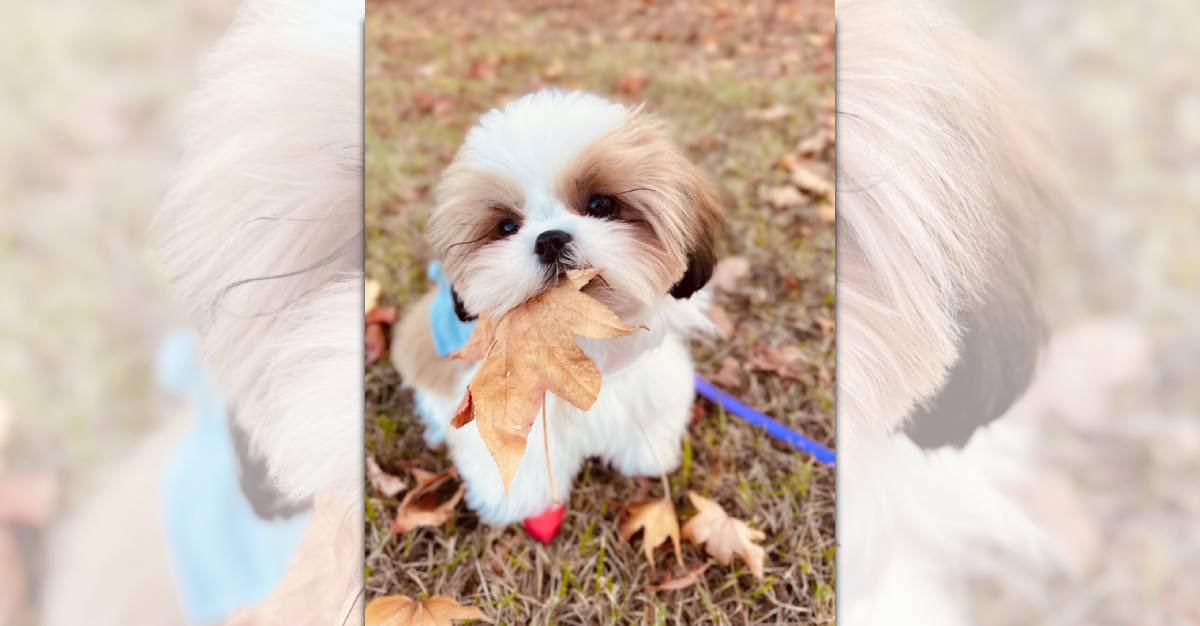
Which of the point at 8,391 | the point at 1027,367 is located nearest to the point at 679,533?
the point at 1027,367

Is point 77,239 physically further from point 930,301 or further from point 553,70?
point 930,301

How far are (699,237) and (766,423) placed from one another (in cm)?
47

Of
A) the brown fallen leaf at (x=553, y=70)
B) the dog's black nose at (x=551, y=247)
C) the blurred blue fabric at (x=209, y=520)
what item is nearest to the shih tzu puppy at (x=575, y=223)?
the dog's black nose at (x=551, y=247)

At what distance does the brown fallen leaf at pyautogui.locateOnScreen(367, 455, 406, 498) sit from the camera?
1.13m

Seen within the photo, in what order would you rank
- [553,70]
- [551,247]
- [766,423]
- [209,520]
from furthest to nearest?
[553,70]
[766,423]
[209,520]
[551,247]

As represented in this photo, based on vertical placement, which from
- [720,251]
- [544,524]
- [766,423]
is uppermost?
[720,251]

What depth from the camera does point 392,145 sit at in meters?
1.28

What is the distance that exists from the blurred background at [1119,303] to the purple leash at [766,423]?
1.13 ft

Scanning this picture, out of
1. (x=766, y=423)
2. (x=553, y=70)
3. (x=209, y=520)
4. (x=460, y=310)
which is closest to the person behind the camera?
(x=460, y=310)

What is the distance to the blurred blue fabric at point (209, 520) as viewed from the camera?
1.04 metres

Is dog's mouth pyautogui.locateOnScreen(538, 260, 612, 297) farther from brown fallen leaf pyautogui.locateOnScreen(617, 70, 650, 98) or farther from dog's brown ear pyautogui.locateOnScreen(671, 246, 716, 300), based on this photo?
brown fallen leaf pyautogui.locateOnScreen(617, 70, 650, 98)

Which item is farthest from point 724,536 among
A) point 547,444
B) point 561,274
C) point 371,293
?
point 371,293

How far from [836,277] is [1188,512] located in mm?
678

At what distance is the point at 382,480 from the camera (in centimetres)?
113
